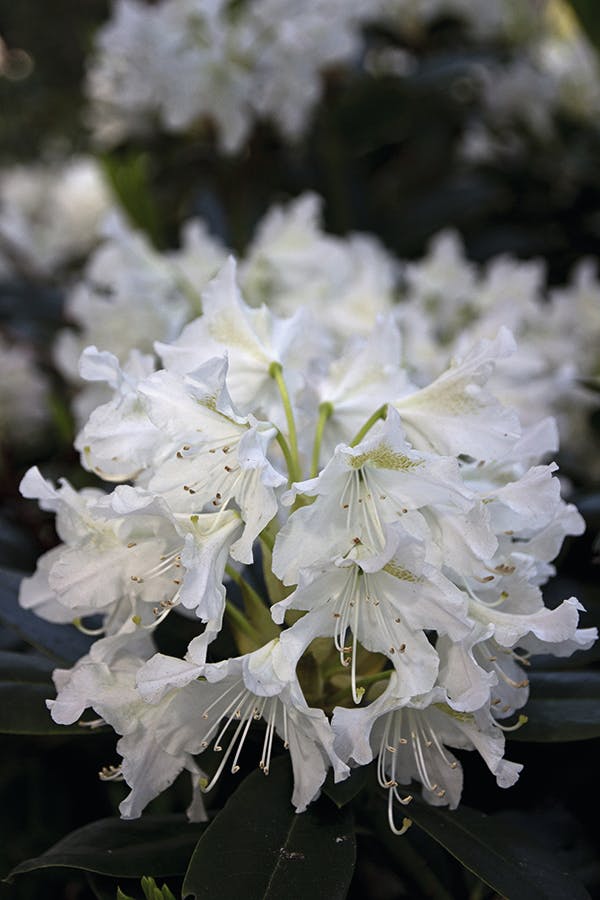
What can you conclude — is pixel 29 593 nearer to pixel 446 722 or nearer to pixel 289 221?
pixel 446 722

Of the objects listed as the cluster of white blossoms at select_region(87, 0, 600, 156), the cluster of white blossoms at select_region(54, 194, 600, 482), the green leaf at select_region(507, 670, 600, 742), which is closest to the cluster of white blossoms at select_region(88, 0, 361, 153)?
the cluster of white blossoms at select_region(87, 0, 600, 156)

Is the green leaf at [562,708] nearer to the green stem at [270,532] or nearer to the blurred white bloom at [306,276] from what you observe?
the green stem at [270,532]

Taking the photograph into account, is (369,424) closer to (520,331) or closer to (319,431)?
(319,431)

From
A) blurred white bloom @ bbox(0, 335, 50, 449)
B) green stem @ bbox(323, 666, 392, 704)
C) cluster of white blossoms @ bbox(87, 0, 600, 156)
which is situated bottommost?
green stem @ bbox(323, 666, 392, 704)

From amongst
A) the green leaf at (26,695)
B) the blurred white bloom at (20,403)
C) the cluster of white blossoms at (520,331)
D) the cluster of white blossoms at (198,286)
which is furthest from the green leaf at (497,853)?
the blurred white bloom at (20,403)

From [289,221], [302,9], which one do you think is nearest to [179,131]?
[302,9]

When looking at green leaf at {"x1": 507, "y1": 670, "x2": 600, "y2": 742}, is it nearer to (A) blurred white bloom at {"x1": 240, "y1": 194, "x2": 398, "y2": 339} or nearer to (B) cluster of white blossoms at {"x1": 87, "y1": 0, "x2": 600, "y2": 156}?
(A) blurred white bloom at {"x1": 240, "y1": 194, "x2": 398, "y2": 339}

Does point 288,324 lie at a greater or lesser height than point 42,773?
greater
